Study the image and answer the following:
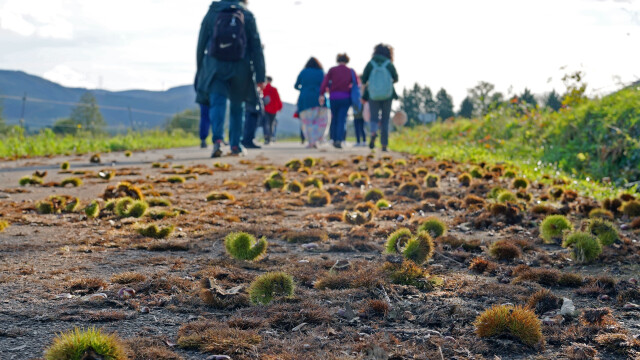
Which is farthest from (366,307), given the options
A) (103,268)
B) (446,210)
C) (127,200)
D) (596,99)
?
(596,99)

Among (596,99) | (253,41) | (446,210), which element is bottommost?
(446,210)

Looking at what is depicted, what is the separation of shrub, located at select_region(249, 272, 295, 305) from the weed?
919 mm

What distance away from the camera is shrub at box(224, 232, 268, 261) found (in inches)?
121

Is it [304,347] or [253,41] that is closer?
[304,347]

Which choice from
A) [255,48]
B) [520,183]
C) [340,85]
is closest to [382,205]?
[520,183]

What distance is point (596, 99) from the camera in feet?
34.3

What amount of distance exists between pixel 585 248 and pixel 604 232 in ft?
1.33

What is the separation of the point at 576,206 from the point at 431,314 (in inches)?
128

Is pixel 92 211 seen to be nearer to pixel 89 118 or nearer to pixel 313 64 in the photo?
pixel 313 64

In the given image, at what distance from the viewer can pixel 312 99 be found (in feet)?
47.8

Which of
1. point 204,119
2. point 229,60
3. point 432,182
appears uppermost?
point 229,60

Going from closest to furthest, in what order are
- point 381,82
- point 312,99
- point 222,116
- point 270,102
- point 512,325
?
point 512,325, point 222,116, point 381,82, point 312,99, point 270,102

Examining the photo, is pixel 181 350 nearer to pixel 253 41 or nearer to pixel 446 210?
Answer: pixel 446 210

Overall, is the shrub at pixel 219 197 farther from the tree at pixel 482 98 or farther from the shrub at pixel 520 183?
the tree at pixel 482 98
